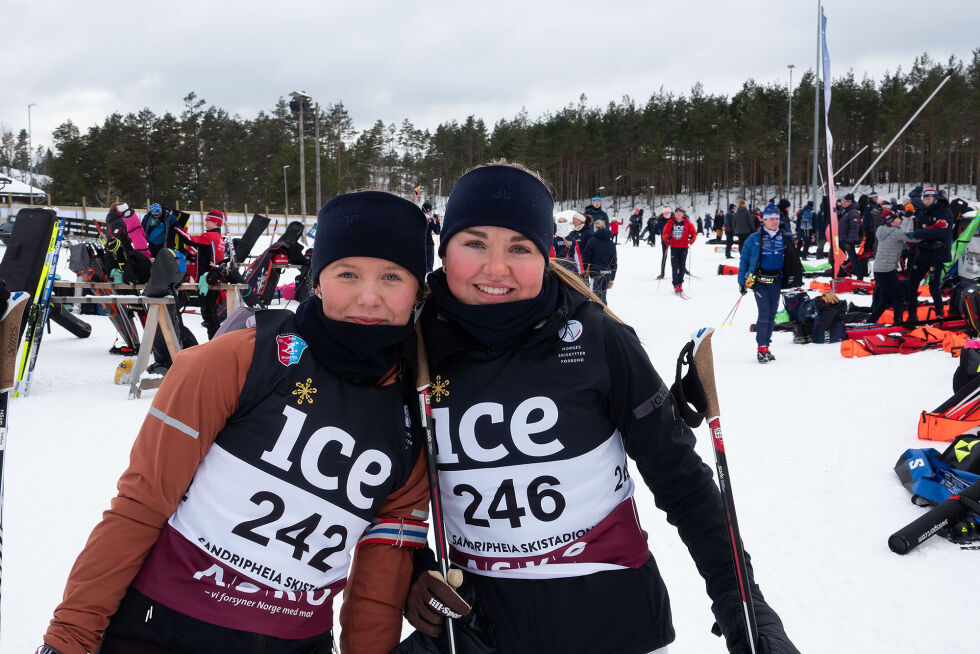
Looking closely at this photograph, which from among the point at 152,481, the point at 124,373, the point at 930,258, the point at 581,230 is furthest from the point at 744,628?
the point at 581,230

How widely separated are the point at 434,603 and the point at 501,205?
907mm

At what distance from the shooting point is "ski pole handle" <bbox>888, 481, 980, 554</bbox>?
3.42m

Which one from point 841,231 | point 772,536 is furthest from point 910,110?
point 772,536

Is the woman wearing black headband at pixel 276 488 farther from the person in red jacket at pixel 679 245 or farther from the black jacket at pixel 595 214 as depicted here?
the person in red jacket at pixel 679 245

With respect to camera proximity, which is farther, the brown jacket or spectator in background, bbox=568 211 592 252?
spectator in background, bbox=568 211 592 252

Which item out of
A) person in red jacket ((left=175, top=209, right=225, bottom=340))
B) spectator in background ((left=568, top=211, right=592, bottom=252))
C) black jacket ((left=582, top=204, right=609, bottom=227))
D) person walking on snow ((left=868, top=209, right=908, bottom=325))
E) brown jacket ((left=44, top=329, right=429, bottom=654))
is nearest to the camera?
brown jacket ((left=44, top=329, right=429, bottom=654))

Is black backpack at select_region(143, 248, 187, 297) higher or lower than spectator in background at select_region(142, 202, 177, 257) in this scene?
lower

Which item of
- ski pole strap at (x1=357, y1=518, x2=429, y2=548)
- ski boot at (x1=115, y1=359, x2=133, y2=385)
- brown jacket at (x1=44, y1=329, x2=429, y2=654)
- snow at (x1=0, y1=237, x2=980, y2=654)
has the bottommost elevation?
snow at (x1=0, y1=237, x2=980, y2=654)

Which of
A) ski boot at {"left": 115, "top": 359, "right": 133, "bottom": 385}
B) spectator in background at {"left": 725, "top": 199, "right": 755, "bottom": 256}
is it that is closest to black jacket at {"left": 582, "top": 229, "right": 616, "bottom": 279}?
ski boot at {"left": 115, "top": 359, "right": 133, "bottom": 385}

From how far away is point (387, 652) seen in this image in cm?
150

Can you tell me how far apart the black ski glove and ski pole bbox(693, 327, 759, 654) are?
13 mm

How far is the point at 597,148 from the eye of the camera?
211 feet

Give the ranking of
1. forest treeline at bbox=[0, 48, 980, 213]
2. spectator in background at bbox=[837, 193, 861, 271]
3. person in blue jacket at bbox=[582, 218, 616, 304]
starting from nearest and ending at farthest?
person in blue jacket at bbox=[582, 218, 616, 304], spectator in background at bbox=[837, 193, 861, 271], forest treeline at bbox=[0, 48, 980, 213]

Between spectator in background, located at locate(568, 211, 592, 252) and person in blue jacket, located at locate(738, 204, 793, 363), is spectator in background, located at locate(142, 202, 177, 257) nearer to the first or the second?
spectator in background, located at locate(568, 211, 592, 252)
